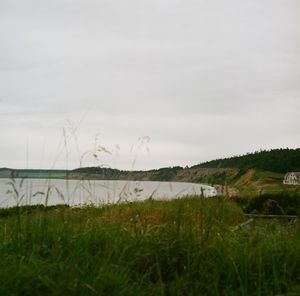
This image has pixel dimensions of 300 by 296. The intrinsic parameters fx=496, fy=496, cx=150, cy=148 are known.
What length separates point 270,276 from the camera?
4086 mm

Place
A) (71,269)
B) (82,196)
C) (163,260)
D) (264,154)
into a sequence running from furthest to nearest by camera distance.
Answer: (264,154), (82,196), (163,260), (71,269)

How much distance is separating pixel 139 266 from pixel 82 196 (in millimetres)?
3067

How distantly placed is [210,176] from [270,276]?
179cm

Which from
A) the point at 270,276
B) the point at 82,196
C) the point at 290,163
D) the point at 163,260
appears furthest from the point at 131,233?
the point at 290,163

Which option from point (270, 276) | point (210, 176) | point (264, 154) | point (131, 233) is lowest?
point (270, 276)

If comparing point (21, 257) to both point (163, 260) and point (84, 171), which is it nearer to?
point (163, 260)

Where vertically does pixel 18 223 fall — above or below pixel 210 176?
below

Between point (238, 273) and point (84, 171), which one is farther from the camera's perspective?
point (84, 171)

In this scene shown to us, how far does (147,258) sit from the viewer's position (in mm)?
4266

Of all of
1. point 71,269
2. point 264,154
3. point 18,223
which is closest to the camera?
point 71,269

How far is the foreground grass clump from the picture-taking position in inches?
141

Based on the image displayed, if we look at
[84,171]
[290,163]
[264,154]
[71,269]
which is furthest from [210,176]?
[264,154]

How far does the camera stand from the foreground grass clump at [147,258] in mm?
3582

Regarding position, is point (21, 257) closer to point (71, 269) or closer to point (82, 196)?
point (71, 269)
